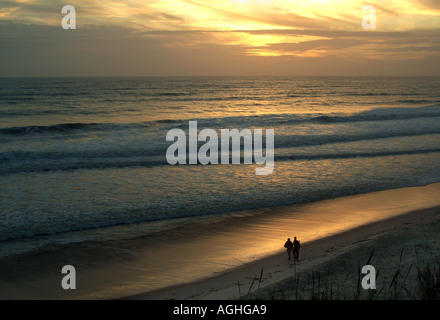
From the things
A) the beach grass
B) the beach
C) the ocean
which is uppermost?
the ocean

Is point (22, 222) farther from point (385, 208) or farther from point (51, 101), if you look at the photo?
point (51, 101)

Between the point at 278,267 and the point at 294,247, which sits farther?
the point at 294,247

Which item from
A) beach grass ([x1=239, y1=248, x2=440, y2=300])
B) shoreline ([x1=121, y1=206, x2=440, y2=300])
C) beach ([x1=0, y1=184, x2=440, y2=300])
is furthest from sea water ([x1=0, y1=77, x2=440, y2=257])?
beach grass ([x1=239, y1=248, x2=440, y2=300])

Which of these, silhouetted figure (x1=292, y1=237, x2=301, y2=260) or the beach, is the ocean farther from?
silhouetted figure (x1=292, y1=237, x2=301, y2=260)

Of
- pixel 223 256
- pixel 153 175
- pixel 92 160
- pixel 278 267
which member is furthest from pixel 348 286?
pixel 92 160

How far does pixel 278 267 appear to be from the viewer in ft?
35.3

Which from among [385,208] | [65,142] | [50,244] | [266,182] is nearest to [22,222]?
[50,244]

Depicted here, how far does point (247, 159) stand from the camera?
25266 millimetres

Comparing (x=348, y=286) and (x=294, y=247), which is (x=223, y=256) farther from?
(x=348, y=286)

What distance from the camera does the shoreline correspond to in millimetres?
9367

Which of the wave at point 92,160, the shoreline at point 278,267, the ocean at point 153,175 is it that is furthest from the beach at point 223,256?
the wave at point 92,160

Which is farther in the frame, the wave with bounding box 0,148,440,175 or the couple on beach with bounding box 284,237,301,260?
the wave with bounding box 0,148,440,175

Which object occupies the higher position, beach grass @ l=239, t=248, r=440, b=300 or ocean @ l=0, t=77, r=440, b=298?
ocean @ l=0, t=77, r=440, b=298
